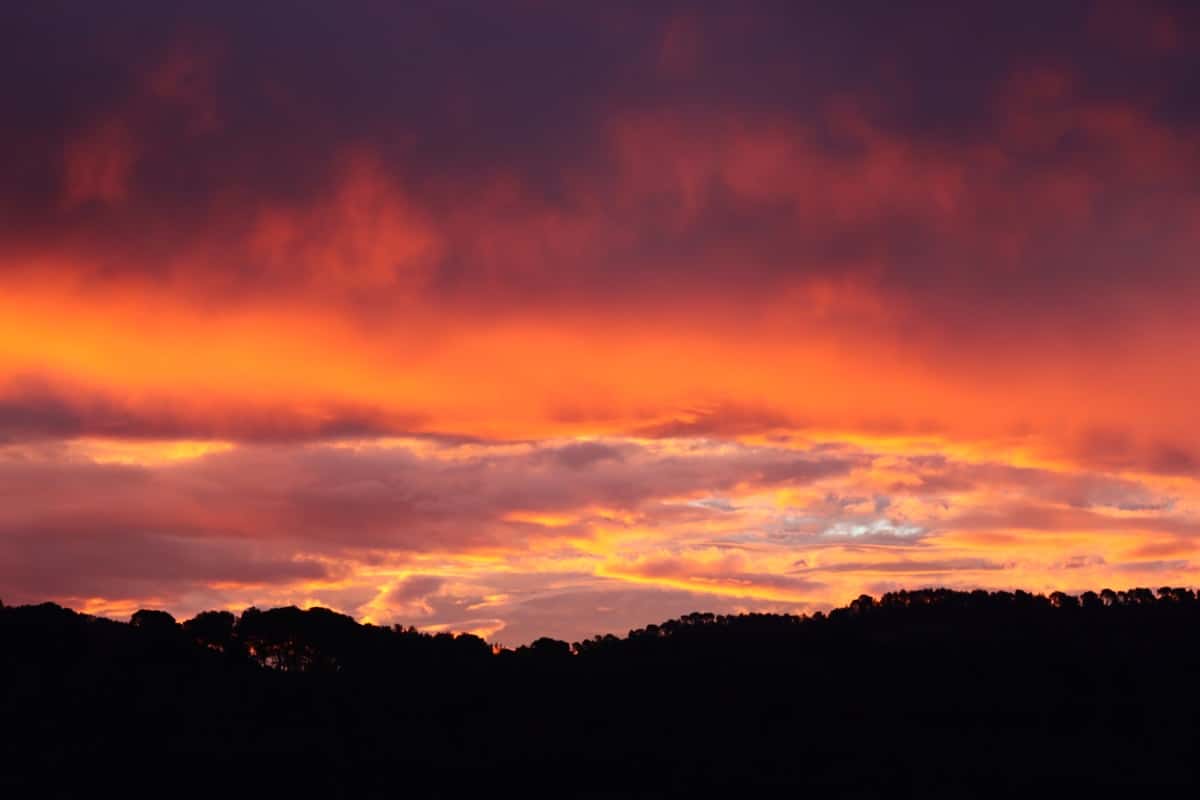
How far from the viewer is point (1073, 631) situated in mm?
194000

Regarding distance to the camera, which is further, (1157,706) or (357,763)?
(1157,706)

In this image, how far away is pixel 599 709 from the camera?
527ft

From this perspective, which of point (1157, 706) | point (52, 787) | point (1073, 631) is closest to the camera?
point (52, 787)

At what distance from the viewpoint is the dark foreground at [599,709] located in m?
118

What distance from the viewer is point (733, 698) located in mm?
168000

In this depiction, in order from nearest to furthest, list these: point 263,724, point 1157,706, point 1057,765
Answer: point 263,724 < point 1057,765 < point 1157,706

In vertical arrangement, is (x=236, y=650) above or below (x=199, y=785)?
above

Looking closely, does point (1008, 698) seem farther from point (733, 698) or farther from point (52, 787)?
point (52, 787)

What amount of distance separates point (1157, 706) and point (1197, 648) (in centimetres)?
2016

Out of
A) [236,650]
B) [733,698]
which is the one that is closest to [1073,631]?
[733,698]

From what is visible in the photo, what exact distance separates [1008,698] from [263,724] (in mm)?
95317

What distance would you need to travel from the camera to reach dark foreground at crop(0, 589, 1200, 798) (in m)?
118

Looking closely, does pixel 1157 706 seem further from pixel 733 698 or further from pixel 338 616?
pixel 338 616

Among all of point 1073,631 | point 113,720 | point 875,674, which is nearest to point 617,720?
point 875,674
